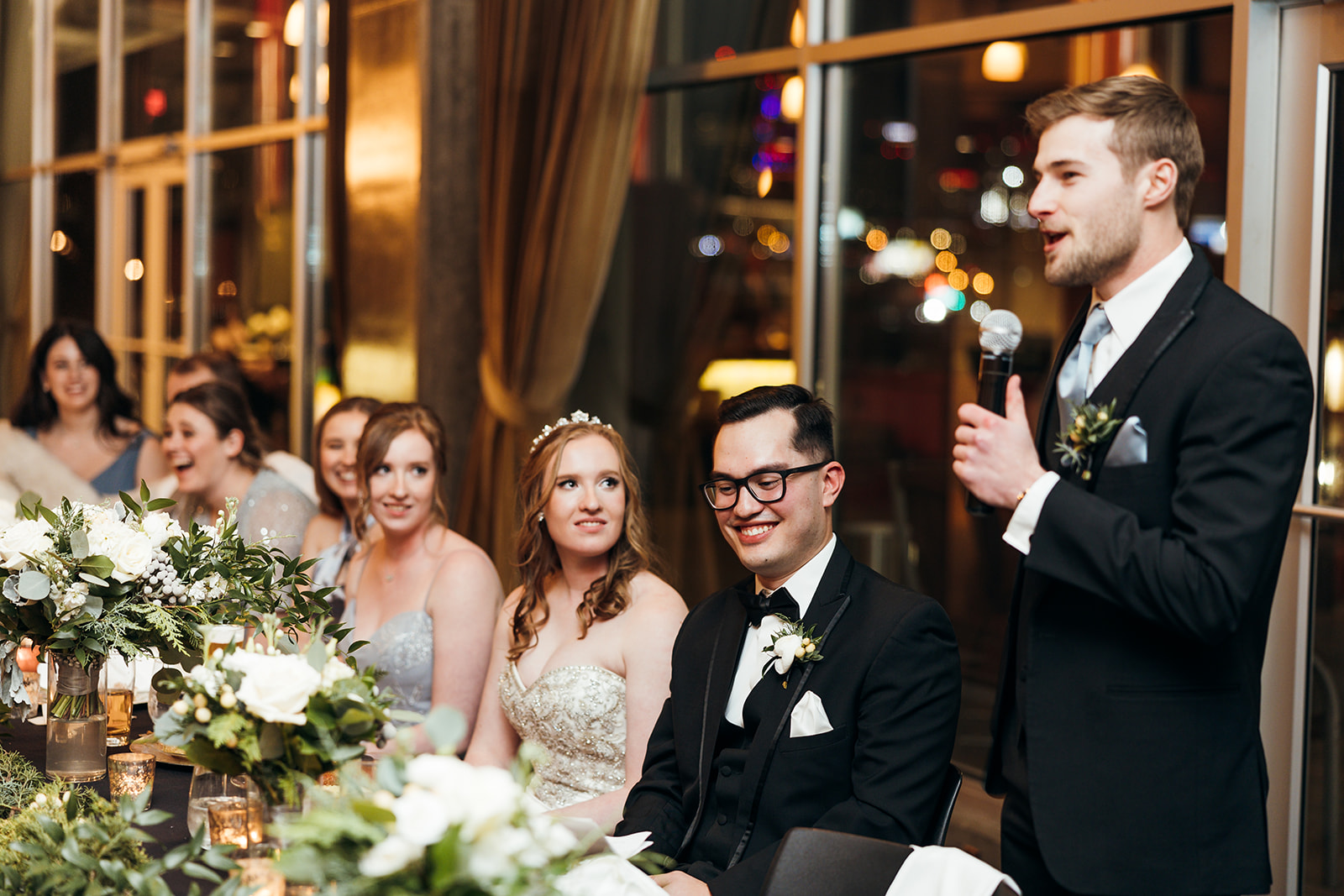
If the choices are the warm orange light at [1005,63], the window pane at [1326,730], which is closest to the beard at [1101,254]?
the window pane at [1326,730]

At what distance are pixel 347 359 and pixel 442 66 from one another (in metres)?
1.47

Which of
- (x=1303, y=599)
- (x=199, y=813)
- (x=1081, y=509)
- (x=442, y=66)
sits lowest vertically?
(x=199, y=813)

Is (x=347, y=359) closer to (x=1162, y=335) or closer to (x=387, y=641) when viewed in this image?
(x=387, y=641)

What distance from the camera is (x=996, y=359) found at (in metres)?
1.87

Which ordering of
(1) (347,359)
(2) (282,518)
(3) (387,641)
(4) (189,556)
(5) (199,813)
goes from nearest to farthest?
1. (5) (199,813)
2. (4) (189,556)
3. (3) (387,641)
4. (2) (282,518)
5. (1) (347,359)

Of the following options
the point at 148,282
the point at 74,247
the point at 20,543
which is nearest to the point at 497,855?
the point at 20,543

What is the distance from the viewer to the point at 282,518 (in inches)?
171

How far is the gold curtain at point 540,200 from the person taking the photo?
5.02m

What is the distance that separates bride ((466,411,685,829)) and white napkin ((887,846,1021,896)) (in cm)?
101

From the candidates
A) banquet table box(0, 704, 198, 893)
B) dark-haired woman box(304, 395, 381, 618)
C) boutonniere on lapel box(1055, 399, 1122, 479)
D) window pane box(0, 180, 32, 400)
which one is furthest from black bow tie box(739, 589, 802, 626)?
window pane box(0, 180, 32, 400)

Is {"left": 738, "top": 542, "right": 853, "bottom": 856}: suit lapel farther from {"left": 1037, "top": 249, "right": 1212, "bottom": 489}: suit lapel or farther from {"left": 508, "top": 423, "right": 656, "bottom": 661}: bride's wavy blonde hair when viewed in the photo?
{"left": 508, "top": 423, "right": 656, "bottom": 661}: bride's wavy blonde hair

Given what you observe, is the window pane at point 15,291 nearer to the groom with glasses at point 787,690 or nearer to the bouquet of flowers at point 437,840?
the groom with glasses at point 787,690

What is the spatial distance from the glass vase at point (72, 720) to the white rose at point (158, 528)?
0.23 m

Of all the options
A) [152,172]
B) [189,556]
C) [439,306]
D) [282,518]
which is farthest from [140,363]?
[189,556]
